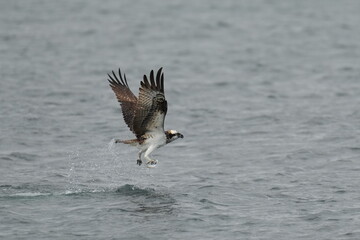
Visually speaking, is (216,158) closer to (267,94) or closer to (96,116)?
(96,116)

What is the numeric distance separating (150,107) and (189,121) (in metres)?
8.10

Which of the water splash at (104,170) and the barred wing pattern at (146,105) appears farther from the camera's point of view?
the water splash at (104,170)

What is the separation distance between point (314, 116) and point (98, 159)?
6.76m

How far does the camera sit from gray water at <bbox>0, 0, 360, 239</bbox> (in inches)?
643

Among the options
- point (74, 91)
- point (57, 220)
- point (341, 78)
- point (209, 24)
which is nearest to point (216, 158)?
point (57, 220)

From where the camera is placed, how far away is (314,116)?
24609 millimetres

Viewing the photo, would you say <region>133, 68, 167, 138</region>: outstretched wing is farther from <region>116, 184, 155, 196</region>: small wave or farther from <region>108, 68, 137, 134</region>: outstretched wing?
<region>116, 184, 155, 196</region>: small wave

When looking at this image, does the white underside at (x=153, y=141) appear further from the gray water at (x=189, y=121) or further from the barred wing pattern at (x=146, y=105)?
the gray water at (x=189, y=121)

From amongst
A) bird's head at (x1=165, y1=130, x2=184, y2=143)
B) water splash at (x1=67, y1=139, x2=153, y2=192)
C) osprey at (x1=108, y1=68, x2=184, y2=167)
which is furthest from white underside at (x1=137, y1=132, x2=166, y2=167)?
water splash at (x1=67, y1=139, x2=153, y2=192)

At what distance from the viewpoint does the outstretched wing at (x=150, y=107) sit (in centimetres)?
1585

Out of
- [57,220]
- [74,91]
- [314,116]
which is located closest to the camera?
[57,220]

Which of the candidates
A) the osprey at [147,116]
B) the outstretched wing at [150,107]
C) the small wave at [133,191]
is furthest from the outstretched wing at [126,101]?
the small wave at [133,191]

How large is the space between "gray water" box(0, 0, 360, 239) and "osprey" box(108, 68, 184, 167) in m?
1.06

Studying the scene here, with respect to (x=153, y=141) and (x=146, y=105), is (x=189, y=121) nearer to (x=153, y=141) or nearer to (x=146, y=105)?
(x=153, y=141)
